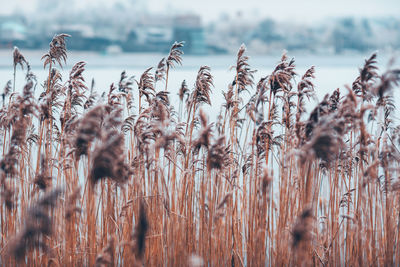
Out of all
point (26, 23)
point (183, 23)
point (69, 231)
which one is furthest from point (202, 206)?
point (26, 23)

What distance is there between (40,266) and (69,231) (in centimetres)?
44

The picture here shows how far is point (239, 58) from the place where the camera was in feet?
7.48

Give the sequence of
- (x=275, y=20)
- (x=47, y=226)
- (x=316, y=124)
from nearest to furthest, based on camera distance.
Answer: (x=47, y=226) < (x=316, y=124) < (x=275, y=20)

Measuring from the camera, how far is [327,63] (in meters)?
22.0

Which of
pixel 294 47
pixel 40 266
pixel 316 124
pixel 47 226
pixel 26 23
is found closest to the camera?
pixel 47 226

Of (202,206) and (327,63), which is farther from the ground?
(327,63)

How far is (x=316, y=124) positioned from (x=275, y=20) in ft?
68.1

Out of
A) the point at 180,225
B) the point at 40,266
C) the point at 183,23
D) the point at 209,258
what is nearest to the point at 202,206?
the point at 180,225

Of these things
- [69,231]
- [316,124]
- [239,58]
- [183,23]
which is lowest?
[69,231]

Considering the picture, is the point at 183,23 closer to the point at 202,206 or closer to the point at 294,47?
the point at 294,47

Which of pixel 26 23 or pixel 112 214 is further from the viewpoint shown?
pixel 26 23

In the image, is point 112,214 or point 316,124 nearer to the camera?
point 316,124

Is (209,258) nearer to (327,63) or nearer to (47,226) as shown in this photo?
(47,226)

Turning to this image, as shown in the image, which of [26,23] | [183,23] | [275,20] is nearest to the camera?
[183,23]
